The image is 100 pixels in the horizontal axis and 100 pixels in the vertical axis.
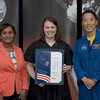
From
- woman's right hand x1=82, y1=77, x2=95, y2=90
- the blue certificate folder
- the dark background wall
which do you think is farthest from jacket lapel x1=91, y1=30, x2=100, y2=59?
the dark background wall

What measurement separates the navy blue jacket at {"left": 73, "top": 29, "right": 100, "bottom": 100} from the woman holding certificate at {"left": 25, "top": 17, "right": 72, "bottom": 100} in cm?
15

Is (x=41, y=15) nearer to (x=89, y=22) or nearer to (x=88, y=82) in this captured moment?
(x=89, y=22)

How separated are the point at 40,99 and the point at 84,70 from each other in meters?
0.77

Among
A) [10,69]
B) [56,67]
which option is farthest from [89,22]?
[10,69]

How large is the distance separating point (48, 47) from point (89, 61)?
2.07 feet

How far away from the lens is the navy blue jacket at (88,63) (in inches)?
75.9

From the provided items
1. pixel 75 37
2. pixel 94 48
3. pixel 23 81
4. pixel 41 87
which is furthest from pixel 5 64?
pixel 75 37

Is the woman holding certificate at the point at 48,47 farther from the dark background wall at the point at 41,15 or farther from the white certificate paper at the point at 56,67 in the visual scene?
the dark background wall at the point at 41,15

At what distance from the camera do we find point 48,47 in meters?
2.05

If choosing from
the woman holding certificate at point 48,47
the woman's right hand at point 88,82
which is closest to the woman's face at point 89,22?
the woman holding certificate at point 48,47

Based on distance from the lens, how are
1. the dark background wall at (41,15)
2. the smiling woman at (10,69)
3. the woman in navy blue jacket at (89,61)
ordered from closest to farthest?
1. the smiling woman at (10,69)
2. the woman in navy blue jacket at (89,61)
3. the dark background wall at (41,15)

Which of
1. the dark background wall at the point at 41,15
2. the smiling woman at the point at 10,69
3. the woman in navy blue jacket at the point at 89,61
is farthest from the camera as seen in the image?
the dark background wall at the point at 41,15

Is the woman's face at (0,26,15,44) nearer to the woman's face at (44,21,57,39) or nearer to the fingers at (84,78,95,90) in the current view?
the woman's face at (44,21,57,39)

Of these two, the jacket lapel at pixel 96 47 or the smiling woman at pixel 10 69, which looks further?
the jacket lapel at pixel 96 47
